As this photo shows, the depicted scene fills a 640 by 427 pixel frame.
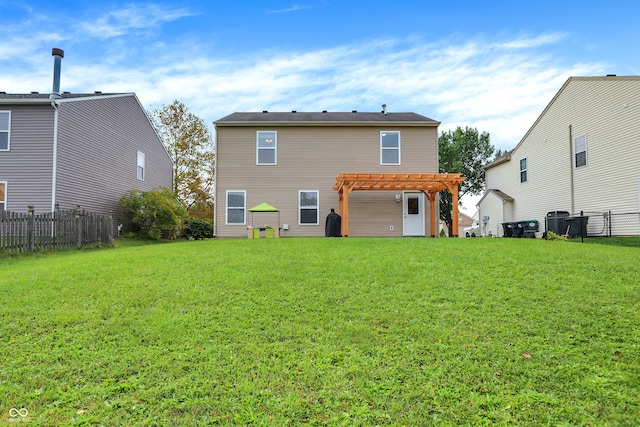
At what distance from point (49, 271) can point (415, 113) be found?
15086 mm

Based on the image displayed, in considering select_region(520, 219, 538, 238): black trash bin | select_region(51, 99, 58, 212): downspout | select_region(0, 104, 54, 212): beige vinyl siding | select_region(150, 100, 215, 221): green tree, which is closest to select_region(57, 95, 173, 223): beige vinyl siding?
select_region(51, 99, 58, 212): downspout

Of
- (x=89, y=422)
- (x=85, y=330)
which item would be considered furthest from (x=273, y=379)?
(x=85, y=330)

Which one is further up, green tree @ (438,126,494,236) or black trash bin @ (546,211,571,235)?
green tree @ (438,126,494,236)

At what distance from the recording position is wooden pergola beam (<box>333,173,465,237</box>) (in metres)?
13.2

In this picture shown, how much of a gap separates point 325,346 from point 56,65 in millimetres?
16410

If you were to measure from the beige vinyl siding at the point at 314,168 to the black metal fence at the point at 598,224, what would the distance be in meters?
5.36

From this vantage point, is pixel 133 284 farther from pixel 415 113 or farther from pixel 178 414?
pixel 415 113

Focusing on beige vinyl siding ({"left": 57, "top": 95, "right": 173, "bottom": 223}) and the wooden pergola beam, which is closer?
the wooden pergola beam

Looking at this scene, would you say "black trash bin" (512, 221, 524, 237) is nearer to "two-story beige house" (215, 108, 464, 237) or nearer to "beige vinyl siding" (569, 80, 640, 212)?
"beige vinyl siding" (569, 80, 640, 212)

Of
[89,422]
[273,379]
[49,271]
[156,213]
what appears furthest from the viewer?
[156,213]

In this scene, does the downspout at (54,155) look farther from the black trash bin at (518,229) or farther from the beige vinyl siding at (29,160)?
the black trash bin at (518,229)

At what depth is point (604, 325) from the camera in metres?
3.93

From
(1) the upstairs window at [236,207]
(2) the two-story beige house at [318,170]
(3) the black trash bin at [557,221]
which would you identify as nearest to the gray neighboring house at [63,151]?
(2) the two-story beige house at [318,170]

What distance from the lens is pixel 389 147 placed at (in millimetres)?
15625
